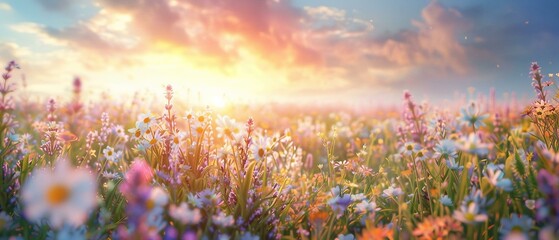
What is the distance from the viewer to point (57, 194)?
55.8 inches

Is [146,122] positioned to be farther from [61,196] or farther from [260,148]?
[61,196]

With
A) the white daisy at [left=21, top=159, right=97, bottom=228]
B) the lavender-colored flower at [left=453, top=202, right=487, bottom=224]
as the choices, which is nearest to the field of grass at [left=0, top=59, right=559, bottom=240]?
the lavender-colored flower at [left=453, top=202, right=487, bottom=224]

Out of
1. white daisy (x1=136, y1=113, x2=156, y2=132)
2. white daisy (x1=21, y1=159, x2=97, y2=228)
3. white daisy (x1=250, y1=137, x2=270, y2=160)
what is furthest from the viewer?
white daisy (x1=136, y1=113, x2=156, y2=132)

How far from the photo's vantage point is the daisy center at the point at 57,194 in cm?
140

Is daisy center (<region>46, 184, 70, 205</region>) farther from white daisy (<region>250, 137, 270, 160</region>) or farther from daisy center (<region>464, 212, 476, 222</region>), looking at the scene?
daisy center (<region>464, 212, 476, 222</region>)

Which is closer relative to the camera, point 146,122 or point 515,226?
point 515,226

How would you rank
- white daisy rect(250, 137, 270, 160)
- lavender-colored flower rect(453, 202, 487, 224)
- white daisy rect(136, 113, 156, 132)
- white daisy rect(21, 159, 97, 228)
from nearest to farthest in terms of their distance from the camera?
white daisy rect(21, 159, 97, 228), lavender-colored flower rect(453, 202, 487, 224), white daisy rect(250, 137, 270, 160), white daisy rect(136, 113, 156, 132)

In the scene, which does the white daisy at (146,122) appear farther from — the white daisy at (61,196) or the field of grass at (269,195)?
the white daisy at (61,196)

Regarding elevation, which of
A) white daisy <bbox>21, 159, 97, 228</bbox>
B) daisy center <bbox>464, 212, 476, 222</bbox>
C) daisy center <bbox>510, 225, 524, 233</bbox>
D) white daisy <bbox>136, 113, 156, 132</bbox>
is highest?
white daisy <bbox>136, 113, 156, 132</bbox>

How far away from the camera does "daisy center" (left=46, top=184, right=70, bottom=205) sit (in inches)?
55.2

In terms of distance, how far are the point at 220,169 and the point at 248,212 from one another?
0.50 metres

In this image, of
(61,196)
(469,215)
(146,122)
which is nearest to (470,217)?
(469,215)

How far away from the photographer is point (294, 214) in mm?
3027

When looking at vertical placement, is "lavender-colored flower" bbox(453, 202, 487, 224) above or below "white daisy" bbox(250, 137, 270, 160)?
below
